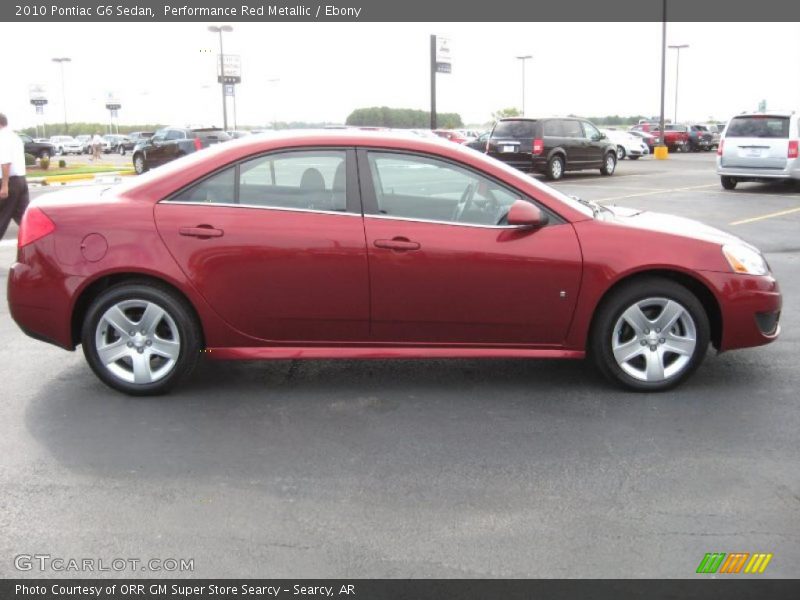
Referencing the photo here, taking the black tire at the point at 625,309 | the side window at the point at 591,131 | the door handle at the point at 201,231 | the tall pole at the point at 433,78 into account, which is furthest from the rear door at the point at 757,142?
the tall pole at the point at 433,78

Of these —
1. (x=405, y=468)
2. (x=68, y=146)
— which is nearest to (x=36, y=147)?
(x=68, y=146)

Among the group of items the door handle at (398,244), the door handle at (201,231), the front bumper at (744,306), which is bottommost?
the front bumper at (744,306)

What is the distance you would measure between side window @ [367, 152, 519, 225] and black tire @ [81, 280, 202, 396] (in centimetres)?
132

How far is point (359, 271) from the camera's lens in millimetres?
5094

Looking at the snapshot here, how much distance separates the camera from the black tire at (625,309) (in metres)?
5.21

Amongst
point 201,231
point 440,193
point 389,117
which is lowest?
point 201,231

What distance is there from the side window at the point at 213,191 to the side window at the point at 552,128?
19.9m

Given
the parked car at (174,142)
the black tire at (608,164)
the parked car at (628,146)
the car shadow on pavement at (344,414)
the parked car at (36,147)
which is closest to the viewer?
the car shadow on pavement at (344,414)

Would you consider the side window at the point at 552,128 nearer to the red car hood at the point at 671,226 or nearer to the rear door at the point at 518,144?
the rear door at the point at 518,144

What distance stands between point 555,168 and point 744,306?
19679 millimetres

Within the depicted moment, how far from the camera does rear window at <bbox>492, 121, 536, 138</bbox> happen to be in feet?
78.6

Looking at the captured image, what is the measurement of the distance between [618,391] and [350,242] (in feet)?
6.06

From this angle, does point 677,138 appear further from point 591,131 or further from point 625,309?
point 625,309
